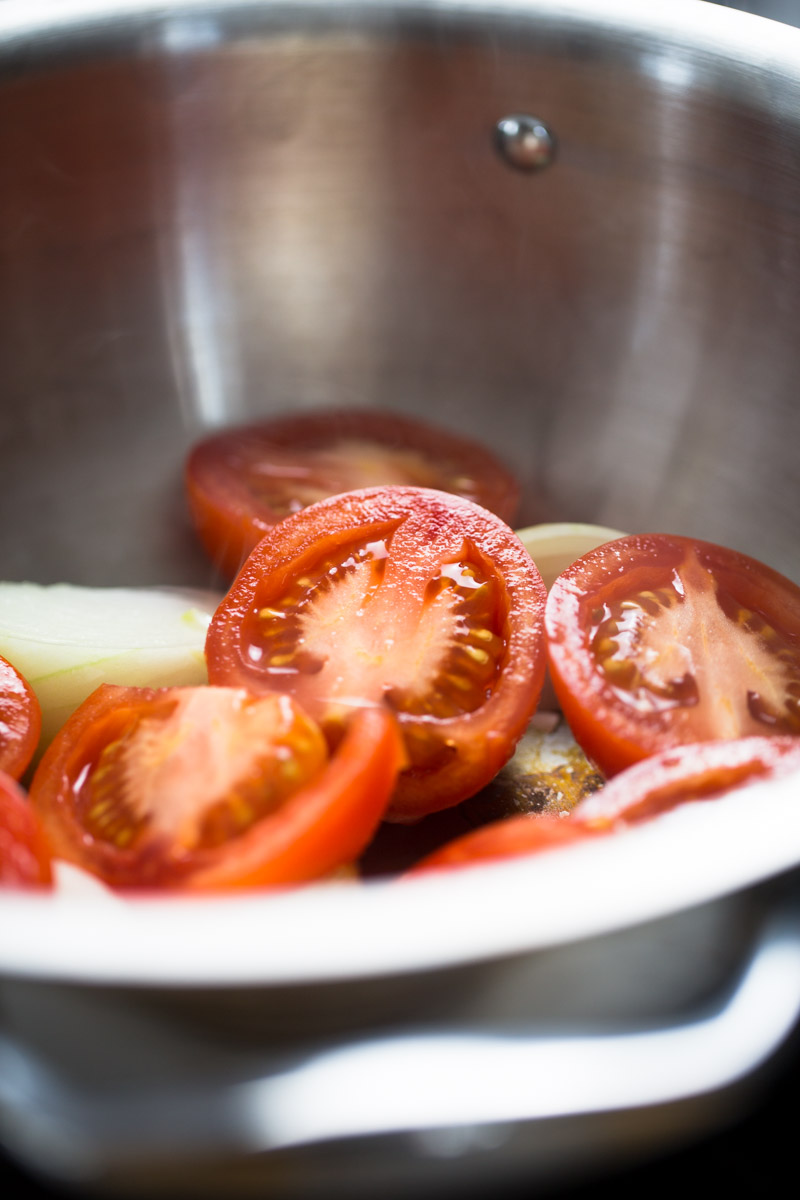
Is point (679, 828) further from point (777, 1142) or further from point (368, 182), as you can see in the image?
point (368, 182)

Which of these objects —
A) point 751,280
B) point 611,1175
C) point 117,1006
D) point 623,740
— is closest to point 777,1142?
point 611,1175

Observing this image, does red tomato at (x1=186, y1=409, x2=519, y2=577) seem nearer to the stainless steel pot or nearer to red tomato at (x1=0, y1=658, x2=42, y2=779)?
the stainless steel pot

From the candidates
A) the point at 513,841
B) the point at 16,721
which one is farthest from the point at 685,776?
the point at 16,721

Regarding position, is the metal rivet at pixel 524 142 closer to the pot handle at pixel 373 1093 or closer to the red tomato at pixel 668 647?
the red tomato at pixel 668 647

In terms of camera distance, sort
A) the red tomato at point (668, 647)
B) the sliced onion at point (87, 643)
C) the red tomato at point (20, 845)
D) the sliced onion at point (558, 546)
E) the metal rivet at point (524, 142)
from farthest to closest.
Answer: the metal rivet at point (524, 142) → the sliced onion at point (558, 546) → the sliced onion at point (87, 643) → the red tomato at point (668, 647) → the red tomato at point (20, 845)

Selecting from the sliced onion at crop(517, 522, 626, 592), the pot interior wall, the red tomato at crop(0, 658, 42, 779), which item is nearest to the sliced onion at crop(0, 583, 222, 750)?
the red tomato at crop(0, 658, 42, 779)

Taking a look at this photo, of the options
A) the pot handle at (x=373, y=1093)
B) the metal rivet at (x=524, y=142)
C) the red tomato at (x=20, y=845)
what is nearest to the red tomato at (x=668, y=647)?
the pot handle at (x=373, y=1093)
